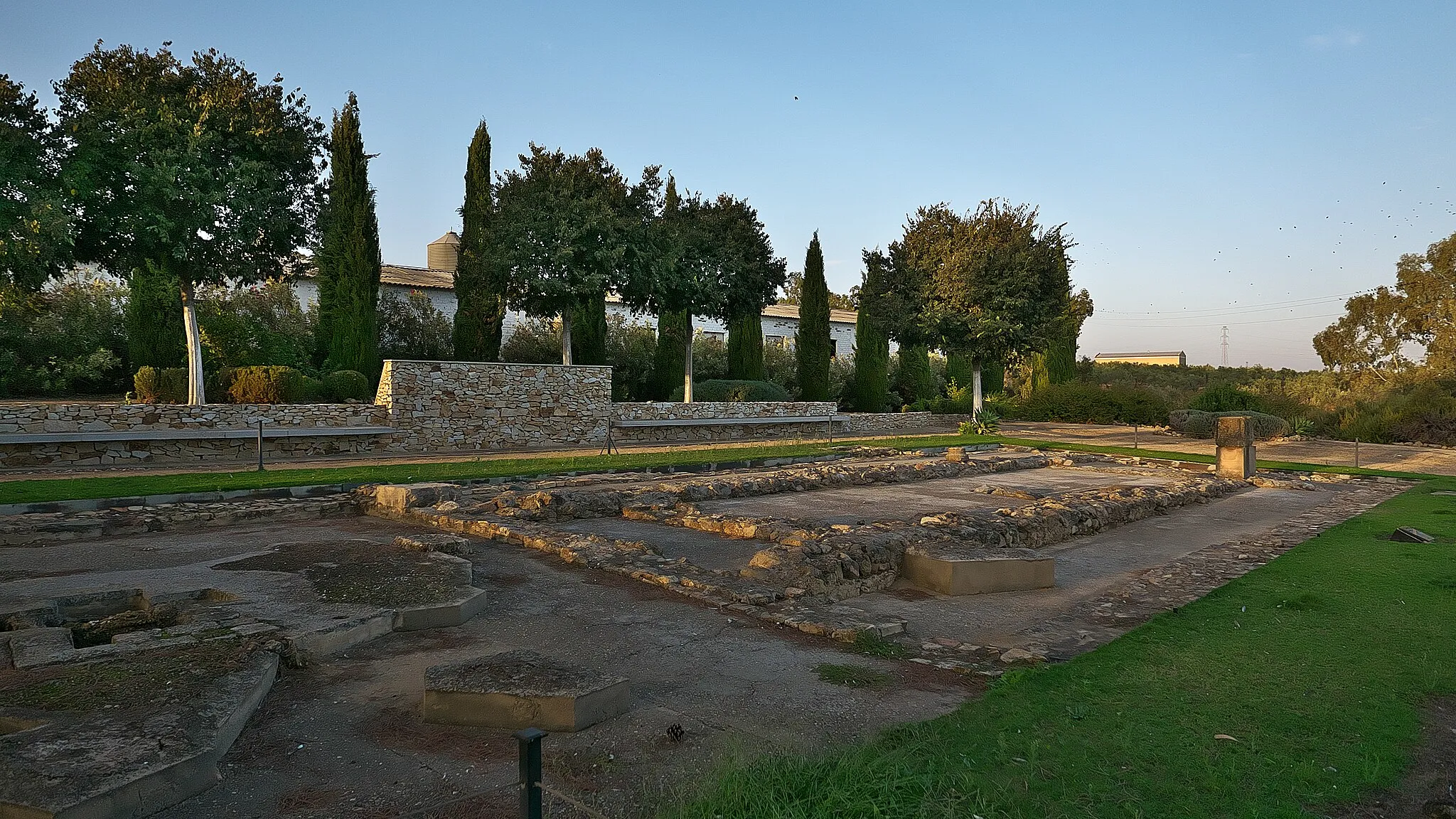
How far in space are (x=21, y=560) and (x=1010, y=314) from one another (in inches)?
1026

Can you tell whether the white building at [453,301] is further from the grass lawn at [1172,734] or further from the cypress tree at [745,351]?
the grass lawn at [1172,734]

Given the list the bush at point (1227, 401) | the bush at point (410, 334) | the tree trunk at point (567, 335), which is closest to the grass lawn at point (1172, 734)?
the tree trunk at point (567, 335)

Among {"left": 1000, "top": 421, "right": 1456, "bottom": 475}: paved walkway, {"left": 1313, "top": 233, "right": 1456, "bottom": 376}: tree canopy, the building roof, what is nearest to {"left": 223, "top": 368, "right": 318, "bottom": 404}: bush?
{"left": 1000, "top": 421, "right": 1456, "bottom": 475}: paved walkway

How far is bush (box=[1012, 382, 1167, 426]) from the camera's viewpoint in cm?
3188

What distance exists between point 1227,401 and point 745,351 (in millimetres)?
16360

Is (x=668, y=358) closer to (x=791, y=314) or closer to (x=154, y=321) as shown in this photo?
(x=154, y=321)

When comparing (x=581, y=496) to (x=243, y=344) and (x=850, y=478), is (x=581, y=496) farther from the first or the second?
(x=243, y=344)

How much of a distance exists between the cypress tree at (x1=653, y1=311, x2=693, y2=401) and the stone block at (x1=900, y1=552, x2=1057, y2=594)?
22015mm

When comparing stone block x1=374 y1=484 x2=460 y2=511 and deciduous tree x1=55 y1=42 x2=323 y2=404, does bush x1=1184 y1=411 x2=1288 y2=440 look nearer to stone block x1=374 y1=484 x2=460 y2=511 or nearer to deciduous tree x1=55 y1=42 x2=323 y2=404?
stone block x1=374 y1=484 x2=460 y2=511

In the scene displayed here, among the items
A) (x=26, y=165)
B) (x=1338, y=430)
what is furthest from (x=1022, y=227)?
(x=26, y=165)

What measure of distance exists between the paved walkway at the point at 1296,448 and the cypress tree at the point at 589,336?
43.8ft

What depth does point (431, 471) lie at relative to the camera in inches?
570

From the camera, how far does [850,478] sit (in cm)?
1538

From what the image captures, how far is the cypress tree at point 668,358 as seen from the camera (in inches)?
1148
